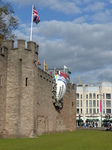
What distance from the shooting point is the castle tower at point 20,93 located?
3216 cm

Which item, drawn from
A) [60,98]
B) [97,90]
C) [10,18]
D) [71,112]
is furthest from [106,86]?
[10,18]

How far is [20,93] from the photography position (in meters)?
32.8

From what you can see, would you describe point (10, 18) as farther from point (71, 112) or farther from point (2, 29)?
point (71, 112)

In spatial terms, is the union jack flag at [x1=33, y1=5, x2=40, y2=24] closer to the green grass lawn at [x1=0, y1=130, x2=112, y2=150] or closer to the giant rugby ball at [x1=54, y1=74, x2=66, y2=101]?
the giant rugby ball at [x1=54, y1=74, x2=66, y2=101]

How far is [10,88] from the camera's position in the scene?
107 ft

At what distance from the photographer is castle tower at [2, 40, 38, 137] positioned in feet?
105

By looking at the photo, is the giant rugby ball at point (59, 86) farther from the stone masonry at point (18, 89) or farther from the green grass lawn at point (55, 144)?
the green grass lawn at point (55, 144)

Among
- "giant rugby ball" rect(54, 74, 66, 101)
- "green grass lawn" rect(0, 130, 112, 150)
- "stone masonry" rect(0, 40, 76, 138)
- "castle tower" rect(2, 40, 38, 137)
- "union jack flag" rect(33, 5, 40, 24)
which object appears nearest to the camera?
"green grass lawn" rect(0, 130, 112, 150)

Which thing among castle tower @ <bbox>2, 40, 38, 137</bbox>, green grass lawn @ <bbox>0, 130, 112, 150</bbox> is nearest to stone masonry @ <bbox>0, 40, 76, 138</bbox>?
castle tower @ <bbox>2, 40, 38, 137</bbox>

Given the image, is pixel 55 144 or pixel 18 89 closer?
pixel 55 144

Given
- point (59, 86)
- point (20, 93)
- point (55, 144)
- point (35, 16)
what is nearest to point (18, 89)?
point (20, 93)

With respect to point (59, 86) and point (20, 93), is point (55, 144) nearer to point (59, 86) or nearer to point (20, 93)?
point (20, 93)

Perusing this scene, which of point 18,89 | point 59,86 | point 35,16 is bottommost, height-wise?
point 18,89

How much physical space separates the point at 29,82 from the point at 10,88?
6.78 ft
